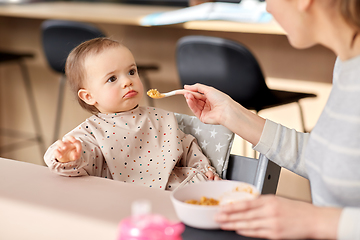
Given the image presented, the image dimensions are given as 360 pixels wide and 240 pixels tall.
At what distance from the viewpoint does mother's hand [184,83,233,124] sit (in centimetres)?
99

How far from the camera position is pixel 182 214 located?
610 mm

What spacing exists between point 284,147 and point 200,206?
0.39 metres

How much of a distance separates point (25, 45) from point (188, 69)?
5.66 feet

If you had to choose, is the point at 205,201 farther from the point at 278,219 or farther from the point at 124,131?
the point at 124,131

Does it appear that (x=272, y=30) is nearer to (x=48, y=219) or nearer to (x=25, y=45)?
(x=48, y=219)

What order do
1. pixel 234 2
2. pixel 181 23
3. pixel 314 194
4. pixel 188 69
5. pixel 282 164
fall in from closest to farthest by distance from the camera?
pixel 314 194
pixel 282 164
pixel 188 69
pixel 181 23
pixel 234 2

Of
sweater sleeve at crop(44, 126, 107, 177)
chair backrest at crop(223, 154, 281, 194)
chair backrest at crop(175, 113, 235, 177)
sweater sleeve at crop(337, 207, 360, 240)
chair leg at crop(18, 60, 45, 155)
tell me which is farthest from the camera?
chair leg at crop(18, 60, 45, 155)

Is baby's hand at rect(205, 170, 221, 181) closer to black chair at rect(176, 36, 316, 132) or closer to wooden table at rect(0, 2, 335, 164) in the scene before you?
black chair at rect(176, 36, 316, 132)

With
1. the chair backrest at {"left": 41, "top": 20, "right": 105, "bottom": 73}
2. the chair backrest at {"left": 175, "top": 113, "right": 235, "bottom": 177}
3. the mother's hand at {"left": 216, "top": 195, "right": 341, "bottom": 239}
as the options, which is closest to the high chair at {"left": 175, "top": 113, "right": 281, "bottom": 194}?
the chair backrest at {"left": 175, "top": 113, "right": 235, "bottom": 177}

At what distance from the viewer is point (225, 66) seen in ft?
5.85

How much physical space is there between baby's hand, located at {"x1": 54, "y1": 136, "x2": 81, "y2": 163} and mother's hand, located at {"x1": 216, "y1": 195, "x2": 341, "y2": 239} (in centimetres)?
39

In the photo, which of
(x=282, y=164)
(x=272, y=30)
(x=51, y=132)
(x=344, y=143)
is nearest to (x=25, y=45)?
(x=51, y=132)

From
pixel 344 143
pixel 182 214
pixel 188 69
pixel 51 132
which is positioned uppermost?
pixel 344 143

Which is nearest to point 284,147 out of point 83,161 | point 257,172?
point 257,172
